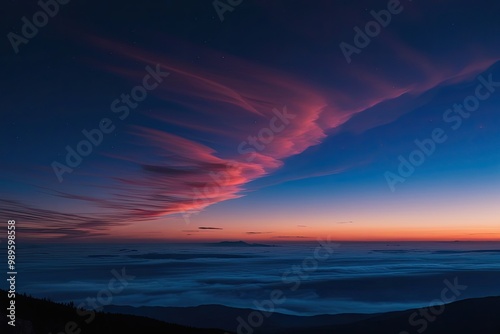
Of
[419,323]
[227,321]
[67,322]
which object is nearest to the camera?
[67,322]

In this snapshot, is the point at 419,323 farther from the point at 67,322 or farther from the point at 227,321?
the point at 67,322

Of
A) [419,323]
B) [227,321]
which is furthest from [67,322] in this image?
[227,321]

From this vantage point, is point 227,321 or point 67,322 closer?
point 67,322

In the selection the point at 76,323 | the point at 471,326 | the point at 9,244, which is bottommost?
the point at 471,326

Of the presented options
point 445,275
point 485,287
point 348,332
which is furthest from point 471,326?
point 445,275

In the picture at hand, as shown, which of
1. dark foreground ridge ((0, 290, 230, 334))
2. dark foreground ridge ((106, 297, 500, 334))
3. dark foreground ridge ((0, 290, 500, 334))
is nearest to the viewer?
dark foreground ridge ((0, 290, 230, 334))

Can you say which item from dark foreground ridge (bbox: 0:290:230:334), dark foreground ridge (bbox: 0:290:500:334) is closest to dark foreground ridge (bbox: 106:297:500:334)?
dark foreground ridge (bbox: 0:290:500:334)

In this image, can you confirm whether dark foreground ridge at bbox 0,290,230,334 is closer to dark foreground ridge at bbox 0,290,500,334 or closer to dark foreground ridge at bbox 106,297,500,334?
dark foreground ridge at bbox 0,290,500,334

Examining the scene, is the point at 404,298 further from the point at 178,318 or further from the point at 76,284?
the point at 76,284
